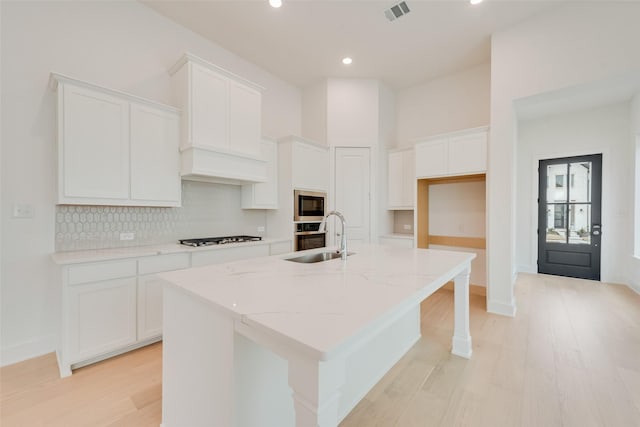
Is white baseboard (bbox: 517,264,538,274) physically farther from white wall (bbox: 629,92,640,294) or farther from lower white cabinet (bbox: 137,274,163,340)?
lower white cabinet (bbox: 137,274,163,340)

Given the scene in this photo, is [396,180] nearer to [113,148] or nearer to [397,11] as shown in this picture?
[397,11]

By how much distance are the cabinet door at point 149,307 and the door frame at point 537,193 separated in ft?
19.4

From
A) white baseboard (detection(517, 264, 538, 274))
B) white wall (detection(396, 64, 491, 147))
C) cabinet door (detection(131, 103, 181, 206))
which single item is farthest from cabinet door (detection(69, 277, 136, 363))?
white baseboard (detection(517, 264, 538, 274))

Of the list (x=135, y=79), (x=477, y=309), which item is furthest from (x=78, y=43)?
(x=477, y=309)

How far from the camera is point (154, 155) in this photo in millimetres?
2566

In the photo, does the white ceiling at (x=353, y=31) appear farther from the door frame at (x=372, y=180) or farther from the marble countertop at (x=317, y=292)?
the marble countertop at (x=317, y=292)

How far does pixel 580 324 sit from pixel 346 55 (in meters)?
4.16

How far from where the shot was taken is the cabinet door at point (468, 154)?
11.0ft

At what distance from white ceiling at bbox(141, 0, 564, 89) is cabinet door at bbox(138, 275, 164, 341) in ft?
9.23

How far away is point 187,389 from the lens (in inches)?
47.3

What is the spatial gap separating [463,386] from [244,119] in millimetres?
3205

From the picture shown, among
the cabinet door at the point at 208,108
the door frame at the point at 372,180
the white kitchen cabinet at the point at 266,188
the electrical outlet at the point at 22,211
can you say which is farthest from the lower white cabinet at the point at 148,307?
the door frame at the point at 372,180

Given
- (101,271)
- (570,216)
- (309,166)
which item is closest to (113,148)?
(101,271)

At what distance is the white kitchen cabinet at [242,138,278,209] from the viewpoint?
356 centimetres
